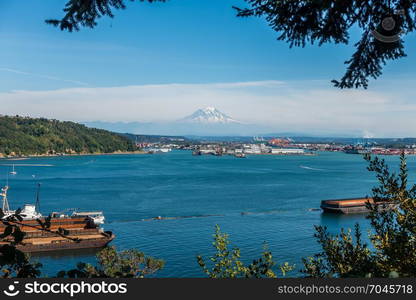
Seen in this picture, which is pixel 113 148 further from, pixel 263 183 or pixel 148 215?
pixel 148 215

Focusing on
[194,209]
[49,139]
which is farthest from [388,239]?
[49,139]

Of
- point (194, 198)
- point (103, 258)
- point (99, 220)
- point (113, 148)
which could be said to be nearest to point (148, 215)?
point (99, 220)

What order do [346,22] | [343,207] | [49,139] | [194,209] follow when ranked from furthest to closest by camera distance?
[49,139]
[194,209]
[343,207]
[346,22]

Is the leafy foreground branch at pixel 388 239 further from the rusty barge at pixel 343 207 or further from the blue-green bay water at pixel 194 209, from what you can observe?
the rusty barge at pixel 343 207

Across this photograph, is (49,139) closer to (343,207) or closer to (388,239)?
(343,207)

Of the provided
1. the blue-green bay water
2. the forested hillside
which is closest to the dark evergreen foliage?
the blue-green bay water

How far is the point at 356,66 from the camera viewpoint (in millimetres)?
2395

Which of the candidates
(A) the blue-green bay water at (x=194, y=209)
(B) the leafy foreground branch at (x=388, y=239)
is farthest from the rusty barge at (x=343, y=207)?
(B) the leafy foreground branch at (x=388, y=239)

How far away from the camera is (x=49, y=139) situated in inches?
2653

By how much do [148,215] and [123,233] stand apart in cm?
314

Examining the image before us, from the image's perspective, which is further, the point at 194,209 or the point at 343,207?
the point at 194,209

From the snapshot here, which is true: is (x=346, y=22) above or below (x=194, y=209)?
above

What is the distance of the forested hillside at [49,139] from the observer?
205 feet

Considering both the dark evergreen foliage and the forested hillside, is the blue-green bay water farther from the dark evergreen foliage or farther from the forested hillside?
the forested hillside
